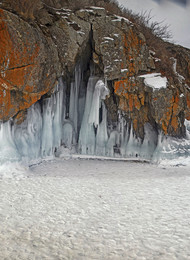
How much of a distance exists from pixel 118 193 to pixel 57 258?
10.8ft

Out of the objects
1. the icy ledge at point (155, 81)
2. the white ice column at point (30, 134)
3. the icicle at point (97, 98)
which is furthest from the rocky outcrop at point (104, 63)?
the white ice column at point (30, 134)

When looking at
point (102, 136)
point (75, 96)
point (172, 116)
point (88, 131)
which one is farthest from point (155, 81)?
point (88, 131)

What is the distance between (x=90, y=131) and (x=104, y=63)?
3.75 meters

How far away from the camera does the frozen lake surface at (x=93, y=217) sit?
3248mm

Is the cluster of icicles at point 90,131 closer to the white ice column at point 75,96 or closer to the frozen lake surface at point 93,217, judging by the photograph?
the white ice column at point 75,96

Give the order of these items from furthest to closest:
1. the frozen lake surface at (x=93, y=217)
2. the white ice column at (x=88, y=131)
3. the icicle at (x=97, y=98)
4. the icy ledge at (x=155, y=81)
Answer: the white ice column at (x=88, y=131) → the icy ledge at (x=155, y=81) → the icicle at (x=97, y=98) → the frozen lake surface at (x=93, y=217)

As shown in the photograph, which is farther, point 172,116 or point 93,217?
point 172,116

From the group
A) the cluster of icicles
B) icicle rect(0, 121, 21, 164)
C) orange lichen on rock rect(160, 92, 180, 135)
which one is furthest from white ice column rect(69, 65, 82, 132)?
orange lichen on rock rect(160, 92, 180, 135)

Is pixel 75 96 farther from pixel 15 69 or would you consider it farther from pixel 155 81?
pixel 155 81

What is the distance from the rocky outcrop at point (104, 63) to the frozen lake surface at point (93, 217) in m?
3.93

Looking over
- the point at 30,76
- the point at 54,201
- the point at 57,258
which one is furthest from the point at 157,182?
the point at 30,76

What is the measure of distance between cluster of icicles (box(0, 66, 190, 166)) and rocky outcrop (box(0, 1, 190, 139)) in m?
0.51

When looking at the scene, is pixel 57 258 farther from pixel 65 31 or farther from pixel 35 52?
pixel 65 31

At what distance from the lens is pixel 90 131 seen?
463 inches
